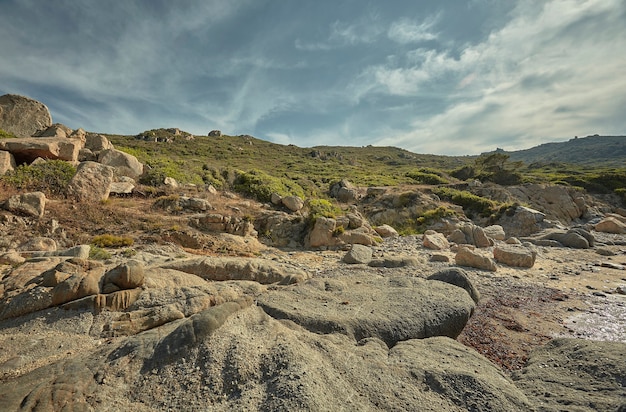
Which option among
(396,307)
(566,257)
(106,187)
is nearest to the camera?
(396,307)

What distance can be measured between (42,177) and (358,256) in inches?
534

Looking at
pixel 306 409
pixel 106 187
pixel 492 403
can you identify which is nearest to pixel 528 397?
pixel 492 403

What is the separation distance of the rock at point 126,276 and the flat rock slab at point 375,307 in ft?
7.29

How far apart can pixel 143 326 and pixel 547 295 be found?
10771mm

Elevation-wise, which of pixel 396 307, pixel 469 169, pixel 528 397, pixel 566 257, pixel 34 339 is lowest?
pixel 566 257

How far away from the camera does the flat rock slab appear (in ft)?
15.6

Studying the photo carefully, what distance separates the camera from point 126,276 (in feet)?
16.6

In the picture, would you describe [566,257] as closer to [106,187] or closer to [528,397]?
[528,397]

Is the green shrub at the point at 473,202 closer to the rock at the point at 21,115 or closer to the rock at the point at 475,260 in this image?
the rock at the point at 475,260

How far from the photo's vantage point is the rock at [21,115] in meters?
18.7

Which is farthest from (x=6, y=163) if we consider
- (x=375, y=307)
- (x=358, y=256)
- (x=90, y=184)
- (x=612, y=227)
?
(x=612, y=227)

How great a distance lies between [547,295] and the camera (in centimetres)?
895

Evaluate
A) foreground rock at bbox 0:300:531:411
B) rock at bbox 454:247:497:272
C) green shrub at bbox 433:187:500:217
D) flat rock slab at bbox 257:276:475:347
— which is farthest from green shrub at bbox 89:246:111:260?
green shrub at bbox 433:187:500:217

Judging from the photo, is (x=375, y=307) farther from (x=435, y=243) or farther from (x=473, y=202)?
(x=473, y=202)
